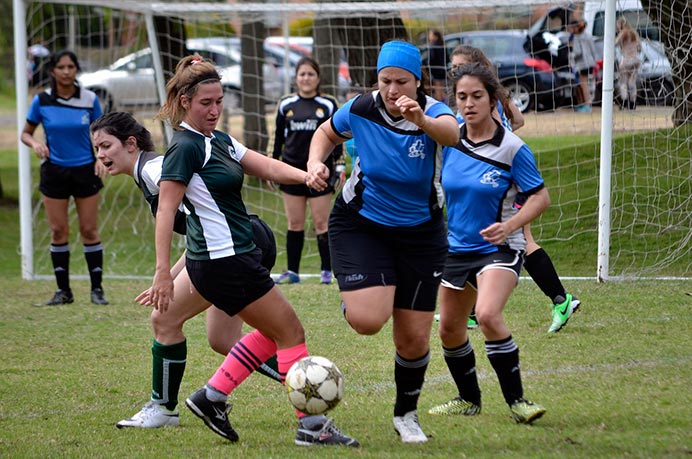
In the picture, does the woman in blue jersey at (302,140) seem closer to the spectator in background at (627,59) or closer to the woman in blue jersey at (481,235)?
the spectator in background at (627,59)

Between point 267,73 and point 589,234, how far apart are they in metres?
11.4

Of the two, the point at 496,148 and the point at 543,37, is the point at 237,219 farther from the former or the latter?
the point at 543,37

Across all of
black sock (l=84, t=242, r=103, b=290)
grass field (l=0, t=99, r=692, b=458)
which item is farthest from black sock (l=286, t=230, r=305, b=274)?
black sock (l=84, t=242, r=103, b=290)

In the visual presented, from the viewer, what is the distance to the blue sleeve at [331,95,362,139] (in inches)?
183

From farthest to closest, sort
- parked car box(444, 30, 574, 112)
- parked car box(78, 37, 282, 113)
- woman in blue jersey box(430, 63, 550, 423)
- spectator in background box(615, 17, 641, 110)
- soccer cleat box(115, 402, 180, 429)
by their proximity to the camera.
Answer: parked car box(78, 37, 282, 113)
parked car box(444, 30, 574, 112)
spectator in background box(615, 17, 641, 110)
soccer cleat box(115, 402, 180, 429)
woman in blue jersey box(430, 63, 550, 423)

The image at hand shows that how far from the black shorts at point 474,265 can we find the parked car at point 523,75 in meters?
5.16

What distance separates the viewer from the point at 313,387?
4.41 m

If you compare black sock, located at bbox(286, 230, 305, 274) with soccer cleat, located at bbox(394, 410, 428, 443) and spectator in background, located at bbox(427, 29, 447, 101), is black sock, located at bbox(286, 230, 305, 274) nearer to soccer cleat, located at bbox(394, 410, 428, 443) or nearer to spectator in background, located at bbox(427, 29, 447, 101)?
spectator in background, located at bbox(427, 29, 447, 101)

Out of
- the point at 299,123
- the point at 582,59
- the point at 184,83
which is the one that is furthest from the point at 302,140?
the point at 184,83

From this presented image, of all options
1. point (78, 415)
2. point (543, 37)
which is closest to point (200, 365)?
point (78, 415)

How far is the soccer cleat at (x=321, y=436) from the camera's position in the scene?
14.8 ft

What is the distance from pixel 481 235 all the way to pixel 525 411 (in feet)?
2.95

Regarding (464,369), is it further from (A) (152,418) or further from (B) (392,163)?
(A) (152,418)

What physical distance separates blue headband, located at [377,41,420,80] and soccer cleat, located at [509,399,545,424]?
1742 millimetres
